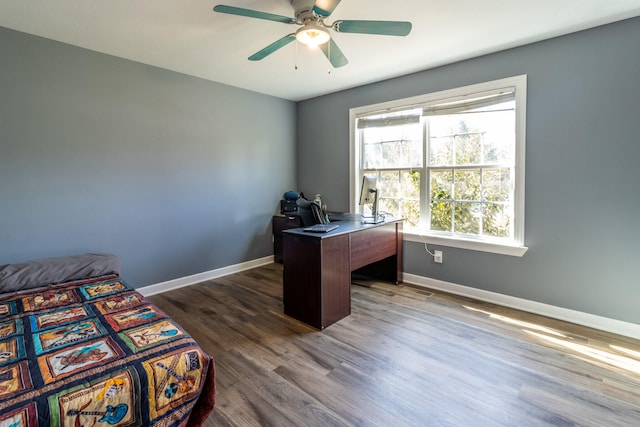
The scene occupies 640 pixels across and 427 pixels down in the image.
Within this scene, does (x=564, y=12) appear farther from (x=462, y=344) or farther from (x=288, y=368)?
(x=288, y=368)

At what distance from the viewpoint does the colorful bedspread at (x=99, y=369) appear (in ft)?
3.65

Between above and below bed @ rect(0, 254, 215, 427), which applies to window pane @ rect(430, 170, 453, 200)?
above

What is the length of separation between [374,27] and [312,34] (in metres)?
0.41

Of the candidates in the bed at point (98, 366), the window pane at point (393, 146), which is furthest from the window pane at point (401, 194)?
the bed at point (98, 366)

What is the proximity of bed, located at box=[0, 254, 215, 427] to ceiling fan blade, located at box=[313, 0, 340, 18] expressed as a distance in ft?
6.80

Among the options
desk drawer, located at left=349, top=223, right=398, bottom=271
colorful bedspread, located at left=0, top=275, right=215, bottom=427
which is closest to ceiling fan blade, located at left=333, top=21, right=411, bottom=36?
desk drawer, located at left=349, top=223, right=398, bottom=271

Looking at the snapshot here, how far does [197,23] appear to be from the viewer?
235 centimetres

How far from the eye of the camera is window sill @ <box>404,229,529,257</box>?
2881 millimetres

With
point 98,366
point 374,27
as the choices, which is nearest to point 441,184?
point 374,27

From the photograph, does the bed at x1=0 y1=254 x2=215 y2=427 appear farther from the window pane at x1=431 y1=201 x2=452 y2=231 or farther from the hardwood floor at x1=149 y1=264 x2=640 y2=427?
the window pane at x1=431 y1=201 x2=452 y2=231

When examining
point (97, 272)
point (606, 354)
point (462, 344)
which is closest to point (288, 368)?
point (462, 344)

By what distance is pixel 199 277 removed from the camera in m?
3.73

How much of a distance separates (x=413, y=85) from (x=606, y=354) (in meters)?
2.98

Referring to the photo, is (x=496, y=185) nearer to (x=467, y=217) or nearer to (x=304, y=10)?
(x=467, y=217)
